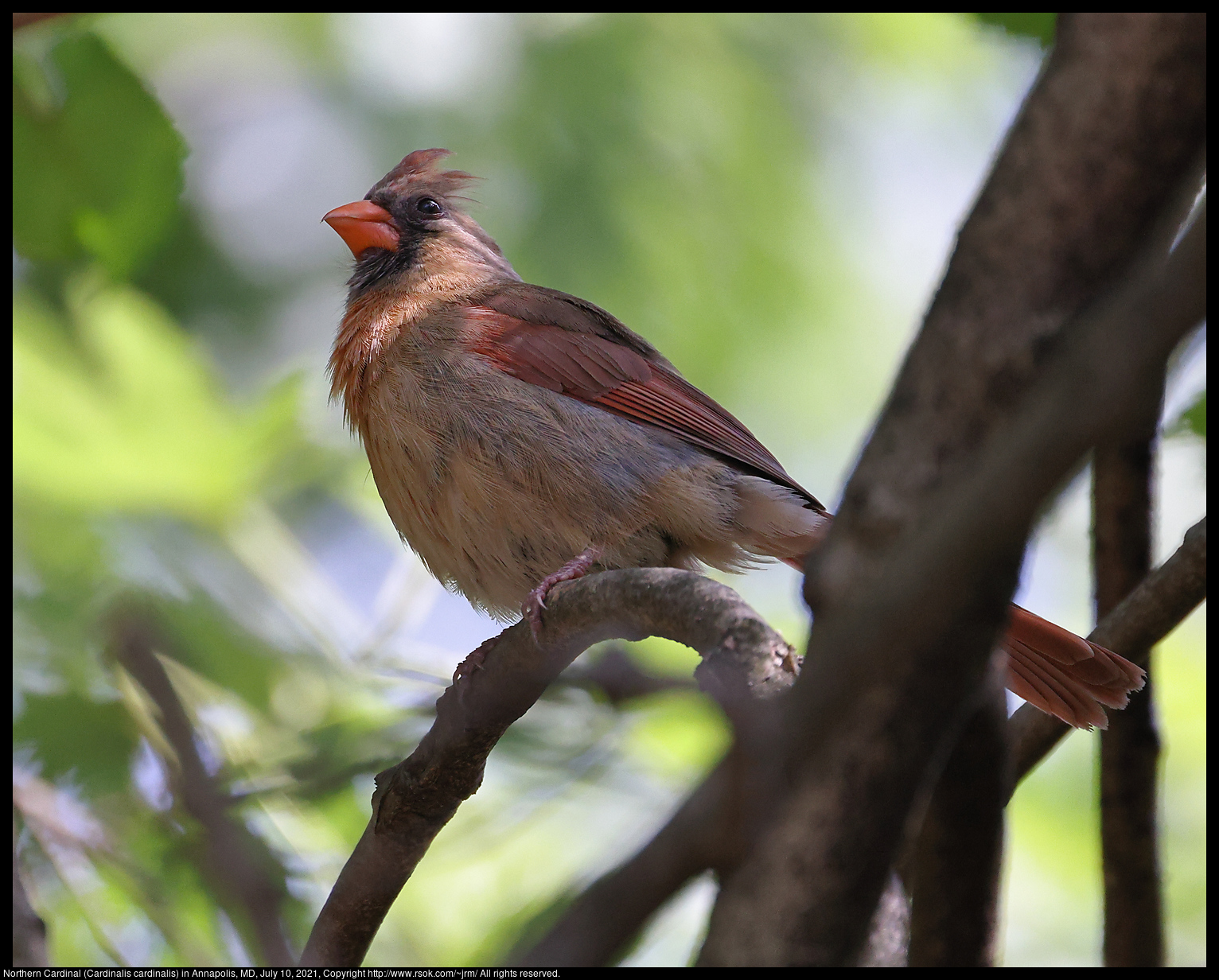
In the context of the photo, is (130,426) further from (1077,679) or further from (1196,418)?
(1196,418)

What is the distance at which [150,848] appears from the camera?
2.31 m

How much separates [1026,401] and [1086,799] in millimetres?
3853

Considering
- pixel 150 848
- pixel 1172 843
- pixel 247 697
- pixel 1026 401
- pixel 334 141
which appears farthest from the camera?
pixel 334 141

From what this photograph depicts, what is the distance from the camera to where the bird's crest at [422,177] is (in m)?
4.64

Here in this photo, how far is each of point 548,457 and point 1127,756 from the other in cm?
165

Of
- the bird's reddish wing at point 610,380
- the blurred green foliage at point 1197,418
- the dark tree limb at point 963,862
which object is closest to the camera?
the dark tree limb at point 963,862

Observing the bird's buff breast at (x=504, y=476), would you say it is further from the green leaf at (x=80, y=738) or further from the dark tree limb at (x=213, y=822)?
the dark tree limb at (x=213, y=822)

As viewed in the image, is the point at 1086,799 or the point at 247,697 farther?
the point at 1086,799

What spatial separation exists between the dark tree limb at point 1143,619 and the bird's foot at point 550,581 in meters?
1.07

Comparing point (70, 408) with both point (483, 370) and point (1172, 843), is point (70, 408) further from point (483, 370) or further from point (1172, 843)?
point (1172, 843)

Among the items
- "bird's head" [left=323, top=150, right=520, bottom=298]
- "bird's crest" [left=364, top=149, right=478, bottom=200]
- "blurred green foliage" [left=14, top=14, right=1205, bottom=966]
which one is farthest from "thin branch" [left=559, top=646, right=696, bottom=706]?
"bird's crest" [left=364, top=149, right=478, bottom=200]

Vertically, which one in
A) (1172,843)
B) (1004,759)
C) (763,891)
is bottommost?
(763,891)

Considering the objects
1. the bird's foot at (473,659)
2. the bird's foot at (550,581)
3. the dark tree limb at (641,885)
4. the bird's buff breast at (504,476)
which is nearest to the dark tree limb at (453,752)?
the bird's foot at (550,581)

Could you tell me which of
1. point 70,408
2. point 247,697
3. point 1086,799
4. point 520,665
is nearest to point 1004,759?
point 520,665
